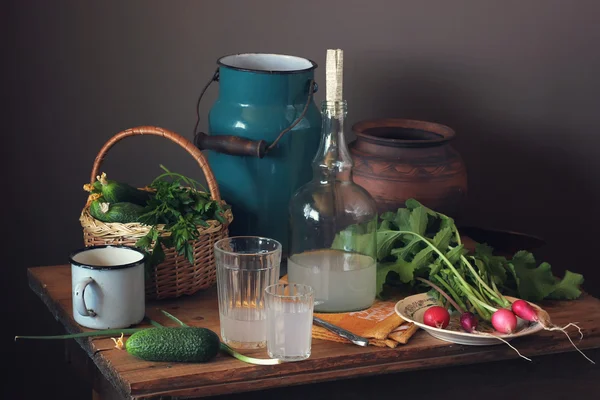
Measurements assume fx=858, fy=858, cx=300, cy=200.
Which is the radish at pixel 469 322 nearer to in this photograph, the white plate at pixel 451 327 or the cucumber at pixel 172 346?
the white plate at pixel 451 327

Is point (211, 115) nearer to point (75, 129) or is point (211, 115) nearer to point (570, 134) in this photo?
point (75, 129)

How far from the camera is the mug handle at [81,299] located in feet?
3.83

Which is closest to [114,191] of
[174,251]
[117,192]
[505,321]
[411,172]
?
[117,192]

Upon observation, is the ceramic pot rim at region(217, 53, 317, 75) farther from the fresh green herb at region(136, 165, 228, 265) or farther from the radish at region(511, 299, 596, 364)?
the radish at region(511, 299, 596, 364)

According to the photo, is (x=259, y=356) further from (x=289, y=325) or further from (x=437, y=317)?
(x=437, y=317)

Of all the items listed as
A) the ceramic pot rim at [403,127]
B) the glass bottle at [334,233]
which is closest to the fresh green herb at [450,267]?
the glass bottle at [334,233]

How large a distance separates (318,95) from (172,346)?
0.89m

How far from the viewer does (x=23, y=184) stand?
1739 millimetres

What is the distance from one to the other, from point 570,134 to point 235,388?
1199 millimetres

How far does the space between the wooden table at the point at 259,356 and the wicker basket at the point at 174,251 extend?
0.08 ft

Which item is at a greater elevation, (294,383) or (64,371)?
(294,383)

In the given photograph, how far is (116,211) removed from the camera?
4.26ft

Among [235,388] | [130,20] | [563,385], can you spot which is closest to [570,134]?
[563,385]

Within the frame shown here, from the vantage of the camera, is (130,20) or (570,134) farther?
(570,134)
